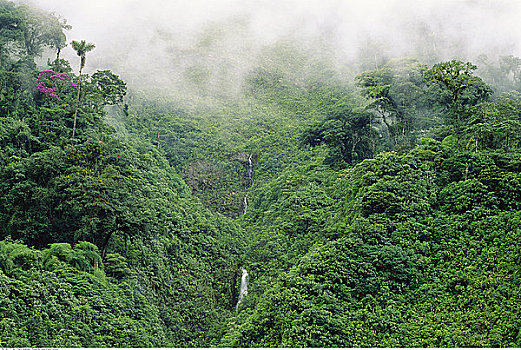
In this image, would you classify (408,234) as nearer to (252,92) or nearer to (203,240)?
(203,240)

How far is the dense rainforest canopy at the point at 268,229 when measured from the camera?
15.9 m

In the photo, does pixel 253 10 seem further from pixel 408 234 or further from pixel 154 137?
pixel 408 234

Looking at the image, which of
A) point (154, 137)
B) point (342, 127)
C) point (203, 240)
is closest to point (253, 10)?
point (154, 137)

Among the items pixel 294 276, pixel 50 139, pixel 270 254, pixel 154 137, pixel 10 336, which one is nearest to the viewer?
pixel 10 336

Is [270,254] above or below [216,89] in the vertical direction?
below

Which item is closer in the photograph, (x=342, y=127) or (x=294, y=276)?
(x=294, y=276)

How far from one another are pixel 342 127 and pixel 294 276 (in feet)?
42.5

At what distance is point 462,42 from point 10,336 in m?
50.2

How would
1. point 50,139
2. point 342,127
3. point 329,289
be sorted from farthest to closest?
point 342,127 → point 50,139 → point 329,289

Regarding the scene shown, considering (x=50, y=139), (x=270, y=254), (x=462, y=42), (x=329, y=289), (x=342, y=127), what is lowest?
(x=329, y=289)

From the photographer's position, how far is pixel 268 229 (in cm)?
2817

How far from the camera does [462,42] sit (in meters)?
50.8

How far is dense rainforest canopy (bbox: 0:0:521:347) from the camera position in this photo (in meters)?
15.9

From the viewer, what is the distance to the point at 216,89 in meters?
49.0
